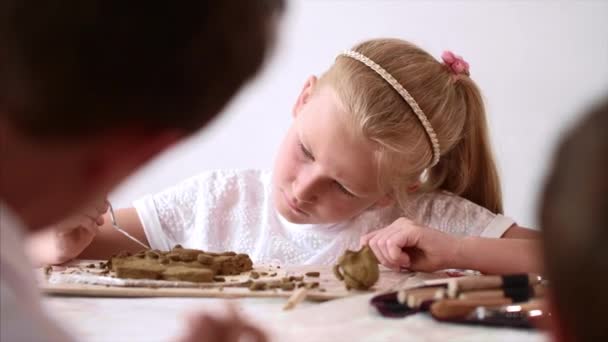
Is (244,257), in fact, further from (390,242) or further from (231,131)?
(231,131)

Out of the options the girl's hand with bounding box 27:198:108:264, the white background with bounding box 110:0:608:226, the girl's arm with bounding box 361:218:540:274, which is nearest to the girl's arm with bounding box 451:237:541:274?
the girl's arm with bounding box 361:218:540:274

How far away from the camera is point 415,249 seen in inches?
47.0

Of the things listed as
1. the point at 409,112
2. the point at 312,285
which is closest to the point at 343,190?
the point at 409,112

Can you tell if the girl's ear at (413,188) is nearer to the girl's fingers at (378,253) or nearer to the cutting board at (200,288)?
the girl's fingers at (378,253)

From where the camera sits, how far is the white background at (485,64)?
2252mm

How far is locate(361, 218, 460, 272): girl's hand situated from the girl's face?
145mm

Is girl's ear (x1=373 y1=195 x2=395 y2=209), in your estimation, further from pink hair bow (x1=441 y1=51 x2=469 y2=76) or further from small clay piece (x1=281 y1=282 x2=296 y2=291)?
small clay piece (x1=281 y1=282 x2=296 y2=291)

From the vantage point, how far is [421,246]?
3.87ft

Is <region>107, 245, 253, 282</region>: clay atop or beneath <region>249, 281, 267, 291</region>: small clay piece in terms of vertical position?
atop

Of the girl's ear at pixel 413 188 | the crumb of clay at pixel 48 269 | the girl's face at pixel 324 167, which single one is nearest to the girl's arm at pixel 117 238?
the crumb of clay at pixel 48 269

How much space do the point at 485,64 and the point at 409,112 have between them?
3.37 ft

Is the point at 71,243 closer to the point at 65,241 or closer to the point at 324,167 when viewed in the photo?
the point at 65,241

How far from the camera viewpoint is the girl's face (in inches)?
51.2

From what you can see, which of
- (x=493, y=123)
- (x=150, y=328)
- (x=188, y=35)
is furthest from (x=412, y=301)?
(x=493, y=123)
